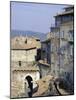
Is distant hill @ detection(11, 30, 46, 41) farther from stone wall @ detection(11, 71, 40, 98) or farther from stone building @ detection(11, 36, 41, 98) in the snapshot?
stone wall @ detection(11, 71, 40, 98)

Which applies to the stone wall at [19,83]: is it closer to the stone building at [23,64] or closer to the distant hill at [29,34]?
the stone building at [23,64]

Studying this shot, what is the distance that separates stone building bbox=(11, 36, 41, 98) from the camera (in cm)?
265

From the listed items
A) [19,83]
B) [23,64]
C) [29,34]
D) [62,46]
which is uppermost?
[29,34]

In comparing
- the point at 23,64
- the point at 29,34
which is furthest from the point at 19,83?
the point at 29,34

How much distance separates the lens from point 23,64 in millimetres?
2686

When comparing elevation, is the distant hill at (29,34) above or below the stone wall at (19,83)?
above

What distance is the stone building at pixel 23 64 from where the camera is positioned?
104 inches

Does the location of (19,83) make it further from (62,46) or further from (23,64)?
(62,46)

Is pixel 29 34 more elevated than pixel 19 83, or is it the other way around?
pixel 29 34

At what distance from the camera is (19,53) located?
2.67 metres

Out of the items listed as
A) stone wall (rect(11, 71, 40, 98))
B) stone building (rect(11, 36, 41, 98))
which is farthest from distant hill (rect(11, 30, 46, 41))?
stone wall (rect(11, 71, 40, 98))

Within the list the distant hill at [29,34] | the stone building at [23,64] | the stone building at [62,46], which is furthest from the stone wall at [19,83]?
the distant hill at [29,34]

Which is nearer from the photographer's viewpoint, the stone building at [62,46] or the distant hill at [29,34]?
the distant hill at [29,34]
